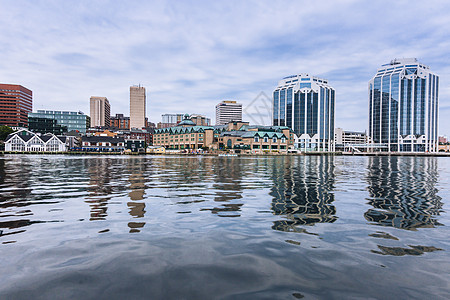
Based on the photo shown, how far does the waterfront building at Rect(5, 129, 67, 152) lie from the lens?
146m

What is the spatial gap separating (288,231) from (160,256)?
4.58 meters

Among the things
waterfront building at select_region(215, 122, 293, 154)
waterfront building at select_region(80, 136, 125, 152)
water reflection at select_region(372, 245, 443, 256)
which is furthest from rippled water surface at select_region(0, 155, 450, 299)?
waterfront building at select_region(80, 136, 125, 152)

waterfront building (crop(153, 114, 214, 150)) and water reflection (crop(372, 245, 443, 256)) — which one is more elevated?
waterfront building (crop(153, 114, 214, 150))

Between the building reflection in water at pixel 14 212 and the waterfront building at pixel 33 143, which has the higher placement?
the waterfront building at pixel 33 143

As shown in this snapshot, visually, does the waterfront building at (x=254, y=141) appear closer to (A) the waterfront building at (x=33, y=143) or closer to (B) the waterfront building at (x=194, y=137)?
(B) the waterfront building at (x=194, y=137)

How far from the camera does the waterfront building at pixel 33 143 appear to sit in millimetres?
146500

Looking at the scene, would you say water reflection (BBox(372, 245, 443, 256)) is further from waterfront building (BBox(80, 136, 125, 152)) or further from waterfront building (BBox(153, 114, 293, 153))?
waterfront building (BBox(80, 136, 125, 152))

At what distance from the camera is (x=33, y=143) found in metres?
152

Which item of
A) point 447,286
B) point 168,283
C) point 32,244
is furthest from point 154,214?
point 447,286

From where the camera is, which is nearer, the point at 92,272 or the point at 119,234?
the point at 92,272

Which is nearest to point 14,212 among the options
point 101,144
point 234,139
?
point 101,144

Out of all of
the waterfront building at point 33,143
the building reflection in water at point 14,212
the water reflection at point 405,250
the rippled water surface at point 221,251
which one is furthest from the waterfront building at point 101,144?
the water reflection at point 405,250

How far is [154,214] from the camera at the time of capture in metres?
11.8

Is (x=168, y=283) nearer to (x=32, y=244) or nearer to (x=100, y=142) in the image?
(x=32, y=244)
